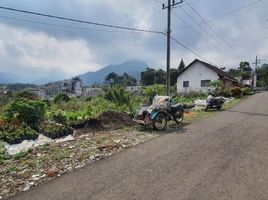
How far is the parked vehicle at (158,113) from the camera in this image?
10297mm

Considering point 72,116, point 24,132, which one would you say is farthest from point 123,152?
point 72,116

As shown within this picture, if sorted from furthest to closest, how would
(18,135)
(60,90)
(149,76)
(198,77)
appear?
(149,76), (60,90), (198,77), (18,135)

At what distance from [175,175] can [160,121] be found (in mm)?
5137

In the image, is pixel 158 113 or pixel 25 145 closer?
pixel 25 145

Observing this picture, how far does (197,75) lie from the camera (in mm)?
40531

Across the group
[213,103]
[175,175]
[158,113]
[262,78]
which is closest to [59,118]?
[158,113]

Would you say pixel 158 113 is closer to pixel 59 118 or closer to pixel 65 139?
pixel 65 139

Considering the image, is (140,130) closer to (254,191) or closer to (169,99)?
(169,99)

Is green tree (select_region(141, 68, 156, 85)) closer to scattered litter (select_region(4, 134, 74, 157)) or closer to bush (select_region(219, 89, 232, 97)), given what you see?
bush (select_region(219, 89, 232, 97))

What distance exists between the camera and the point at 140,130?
34.1 feet

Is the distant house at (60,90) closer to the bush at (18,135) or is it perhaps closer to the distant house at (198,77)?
the distant house at (198,77)

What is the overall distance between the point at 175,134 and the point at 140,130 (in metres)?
1.46

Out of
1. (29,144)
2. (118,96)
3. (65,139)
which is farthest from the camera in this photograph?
(118,96)

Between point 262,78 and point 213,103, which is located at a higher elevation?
point 262,78
